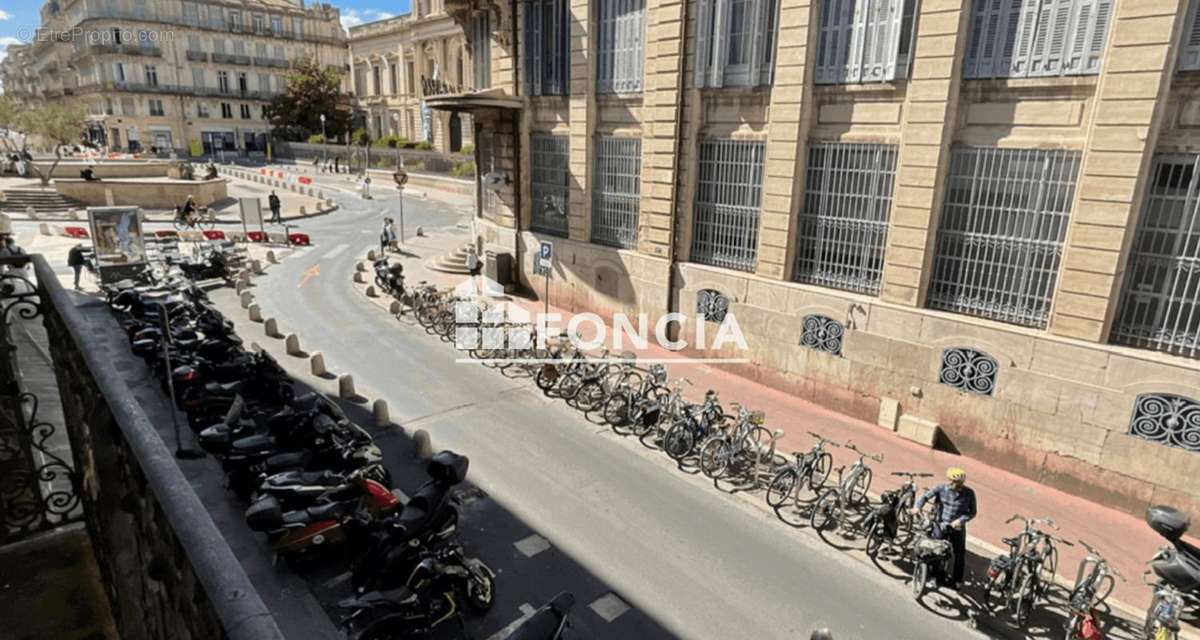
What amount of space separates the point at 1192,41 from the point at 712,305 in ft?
29.5

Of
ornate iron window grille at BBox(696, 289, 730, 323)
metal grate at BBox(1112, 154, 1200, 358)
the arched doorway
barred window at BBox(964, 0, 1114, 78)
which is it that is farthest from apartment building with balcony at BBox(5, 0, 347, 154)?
metal grate at BBox(1112, 154, 1200, 358)

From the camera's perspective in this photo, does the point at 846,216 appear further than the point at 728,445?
Yes

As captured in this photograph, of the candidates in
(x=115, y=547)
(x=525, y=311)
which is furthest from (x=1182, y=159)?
(x=525, y=311)

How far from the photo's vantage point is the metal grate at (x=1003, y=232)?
34.7ft

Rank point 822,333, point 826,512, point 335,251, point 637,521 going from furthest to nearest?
point 335,251, point 822,333, point 637,521, point 826,512

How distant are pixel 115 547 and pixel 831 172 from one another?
12675mm

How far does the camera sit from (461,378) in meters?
14.4

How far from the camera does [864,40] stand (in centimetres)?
1225

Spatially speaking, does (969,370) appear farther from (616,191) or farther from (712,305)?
(616,191)

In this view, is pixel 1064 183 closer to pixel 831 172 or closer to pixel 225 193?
pixel 831 172

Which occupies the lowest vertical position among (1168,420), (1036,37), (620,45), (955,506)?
(955,506)

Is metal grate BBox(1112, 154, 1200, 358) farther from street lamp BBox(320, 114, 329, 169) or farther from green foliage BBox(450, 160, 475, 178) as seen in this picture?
street lamp BBox(320, 114, 329, 169)

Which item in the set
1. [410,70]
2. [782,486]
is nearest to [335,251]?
[782,486]

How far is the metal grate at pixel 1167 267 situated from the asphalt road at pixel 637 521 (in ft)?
18.2
